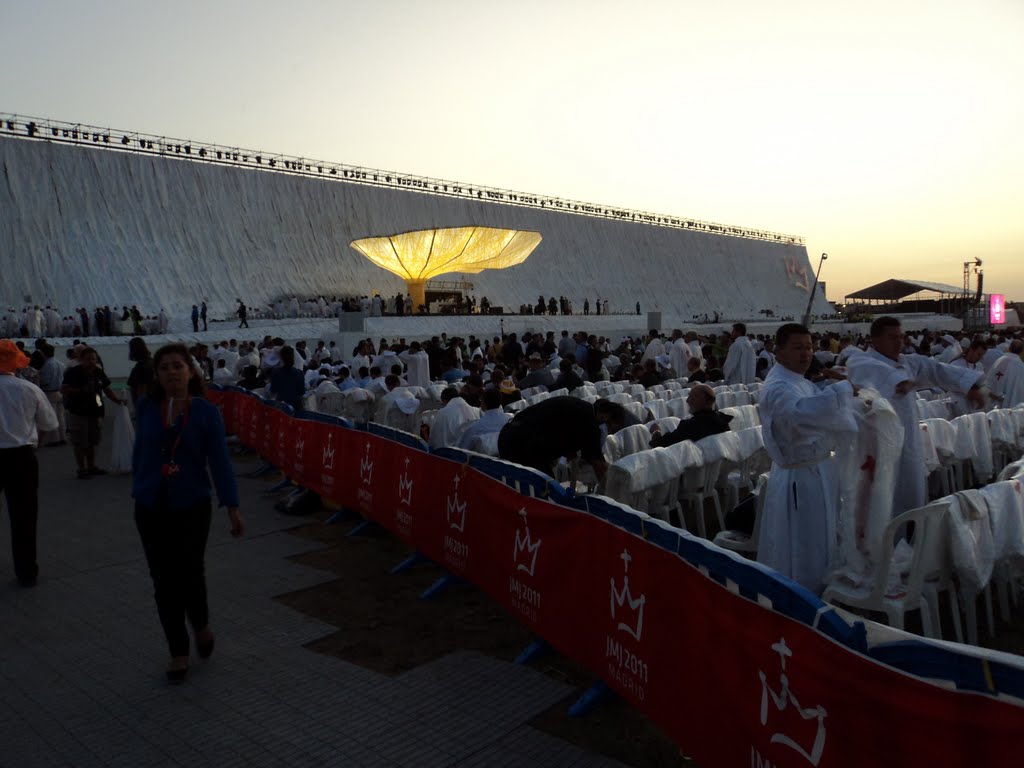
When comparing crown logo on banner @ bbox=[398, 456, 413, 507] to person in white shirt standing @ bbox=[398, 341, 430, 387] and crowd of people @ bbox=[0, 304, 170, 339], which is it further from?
A: crowd of people @ bbox=[0, 304, 170, 339]

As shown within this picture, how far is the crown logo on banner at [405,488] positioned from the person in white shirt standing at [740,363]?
7.75 metres

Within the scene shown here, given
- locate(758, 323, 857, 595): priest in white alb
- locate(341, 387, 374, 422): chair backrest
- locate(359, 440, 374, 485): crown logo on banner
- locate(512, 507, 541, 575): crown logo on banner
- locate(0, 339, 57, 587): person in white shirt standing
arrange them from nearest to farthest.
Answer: locate(758, 323, 857, 595): priest in white alb < locate(512, 507, 541, 575): crown logo on banner < locate(0, 339, 57, 587): person in white shirt standing < locate(359, 440, 374, 485): crown logo on banner < locate(341, 387, 374, 422): chair backrest

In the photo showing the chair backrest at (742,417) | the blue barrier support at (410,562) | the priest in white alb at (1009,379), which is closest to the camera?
the blue barrier support at (410,562)

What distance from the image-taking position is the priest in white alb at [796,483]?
12.0 feet

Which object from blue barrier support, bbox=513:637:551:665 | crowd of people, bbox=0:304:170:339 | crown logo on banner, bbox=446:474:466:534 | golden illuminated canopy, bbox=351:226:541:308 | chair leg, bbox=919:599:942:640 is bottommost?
blue barrier support, bbox=513:637:551:665

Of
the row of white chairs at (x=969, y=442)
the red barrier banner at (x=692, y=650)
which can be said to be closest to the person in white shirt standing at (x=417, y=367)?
the red barrier banner at (x=692, y=650)

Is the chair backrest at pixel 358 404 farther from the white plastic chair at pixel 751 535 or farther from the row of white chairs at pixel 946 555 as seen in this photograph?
the row of white chairs at pixel 946 555

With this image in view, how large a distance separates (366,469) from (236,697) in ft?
9.42

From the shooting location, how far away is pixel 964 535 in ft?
10.7

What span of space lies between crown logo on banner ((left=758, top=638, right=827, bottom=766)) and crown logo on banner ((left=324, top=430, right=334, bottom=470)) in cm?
544

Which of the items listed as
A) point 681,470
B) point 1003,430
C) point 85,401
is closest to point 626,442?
point 681,470

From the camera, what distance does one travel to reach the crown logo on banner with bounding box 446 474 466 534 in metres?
4.76

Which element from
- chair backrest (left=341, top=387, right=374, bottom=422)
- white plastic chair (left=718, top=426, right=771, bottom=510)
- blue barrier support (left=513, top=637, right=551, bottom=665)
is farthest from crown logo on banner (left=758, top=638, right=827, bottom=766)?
chair backrest (left=341, top=387, right=374, bottom=422)

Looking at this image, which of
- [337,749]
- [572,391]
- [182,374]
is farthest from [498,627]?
[572,391]
